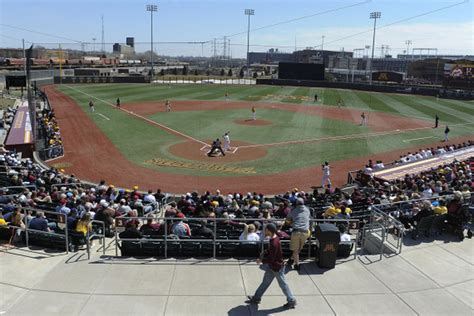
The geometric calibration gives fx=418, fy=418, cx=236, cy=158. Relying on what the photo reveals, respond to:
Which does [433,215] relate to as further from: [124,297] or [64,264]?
[64,264]

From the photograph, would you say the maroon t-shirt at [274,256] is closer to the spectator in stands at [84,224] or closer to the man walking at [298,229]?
the man walking at [298,229]

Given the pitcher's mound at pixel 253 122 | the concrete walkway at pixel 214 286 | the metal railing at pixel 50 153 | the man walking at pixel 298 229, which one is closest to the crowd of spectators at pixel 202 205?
the man walking at pixel 298 229

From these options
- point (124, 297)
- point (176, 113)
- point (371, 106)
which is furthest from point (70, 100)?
point (124, 297)

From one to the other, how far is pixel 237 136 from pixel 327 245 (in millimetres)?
24565

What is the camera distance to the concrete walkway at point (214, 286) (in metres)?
7.58

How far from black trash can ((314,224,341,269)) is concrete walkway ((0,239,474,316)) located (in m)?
0.19

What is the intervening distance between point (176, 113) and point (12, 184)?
96.5ft

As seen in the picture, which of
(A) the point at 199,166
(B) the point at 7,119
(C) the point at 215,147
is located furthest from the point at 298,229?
(B) the point at 7,119

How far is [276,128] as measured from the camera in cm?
3722

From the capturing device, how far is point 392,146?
104 ft

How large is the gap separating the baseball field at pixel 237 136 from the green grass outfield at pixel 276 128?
84 millimetres

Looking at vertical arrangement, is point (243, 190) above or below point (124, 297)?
below

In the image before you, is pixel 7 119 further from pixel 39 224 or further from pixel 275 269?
pixel 275 269

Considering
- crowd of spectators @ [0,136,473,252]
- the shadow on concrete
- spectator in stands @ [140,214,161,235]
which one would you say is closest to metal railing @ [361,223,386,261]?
crowd of spectators @ [0,136,473,252]
